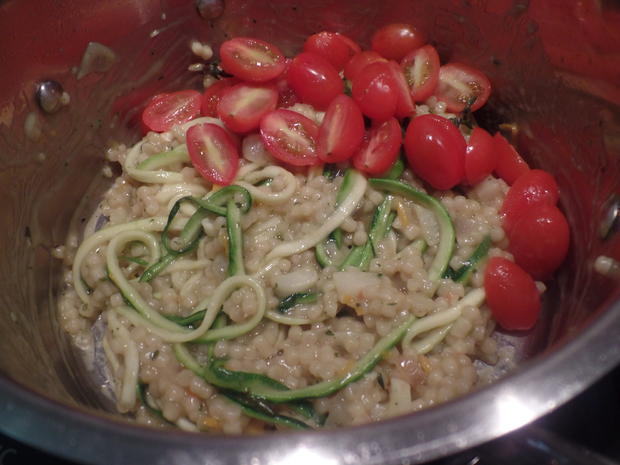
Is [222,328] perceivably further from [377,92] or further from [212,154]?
[377,92]

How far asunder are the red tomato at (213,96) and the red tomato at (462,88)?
3.96 ft

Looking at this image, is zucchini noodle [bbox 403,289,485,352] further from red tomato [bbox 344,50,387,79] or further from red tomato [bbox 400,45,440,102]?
A: red tomato [bbox 344,50,387,79]

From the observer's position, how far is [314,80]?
126 inches

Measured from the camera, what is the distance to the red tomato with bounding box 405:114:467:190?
2883 mm

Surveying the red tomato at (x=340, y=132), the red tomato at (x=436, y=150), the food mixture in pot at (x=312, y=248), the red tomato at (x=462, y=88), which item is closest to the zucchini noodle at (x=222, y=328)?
the food mixture in pot at (x=312, y=248)

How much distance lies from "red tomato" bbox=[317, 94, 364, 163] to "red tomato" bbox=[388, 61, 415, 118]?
24 cm

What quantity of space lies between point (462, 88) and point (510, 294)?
1.28 metres

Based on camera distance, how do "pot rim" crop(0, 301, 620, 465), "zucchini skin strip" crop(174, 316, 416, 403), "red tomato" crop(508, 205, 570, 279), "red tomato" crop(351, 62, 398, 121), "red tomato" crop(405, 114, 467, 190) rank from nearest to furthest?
"pot rim" crop(0, 301, 620, 465)
"zucchini skin strip" crop(174, 316, 416, 403)
"red tomato" crop(508, 205, 570, 279)
"red tomato" crop(405, 114, 467, 190)
"red tomato" crop(351, 62, 398, 121)

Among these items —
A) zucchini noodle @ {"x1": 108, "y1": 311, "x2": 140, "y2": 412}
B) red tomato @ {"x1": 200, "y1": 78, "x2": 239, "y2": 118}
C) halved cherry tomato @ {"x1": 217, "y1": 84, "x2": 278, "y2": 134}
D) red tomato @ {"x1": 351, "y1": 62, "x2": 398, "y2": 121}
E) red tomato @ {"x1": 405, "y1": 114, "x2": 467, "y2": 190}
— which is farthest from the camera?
red tomato @ {"x1": 200, "y1": 78, "x2": 239, "y2": 118}

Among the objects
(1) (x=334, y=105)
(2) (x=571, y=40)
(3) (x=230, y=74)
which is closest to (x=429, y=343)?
(1) (x=334, y=105)

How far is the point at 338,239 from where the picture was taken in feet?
9.46

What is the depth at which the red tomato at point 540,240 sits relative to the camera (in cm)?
275

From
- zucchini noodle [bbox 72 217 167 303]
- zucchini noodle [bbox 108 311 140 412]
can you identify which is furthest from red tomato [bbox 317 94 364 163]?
zucchini noodle [bbox 108 311 140 412]

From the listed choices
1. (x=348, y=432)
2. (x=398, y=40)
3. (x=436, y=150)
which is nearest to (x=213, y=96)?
(x=398, y=40)
